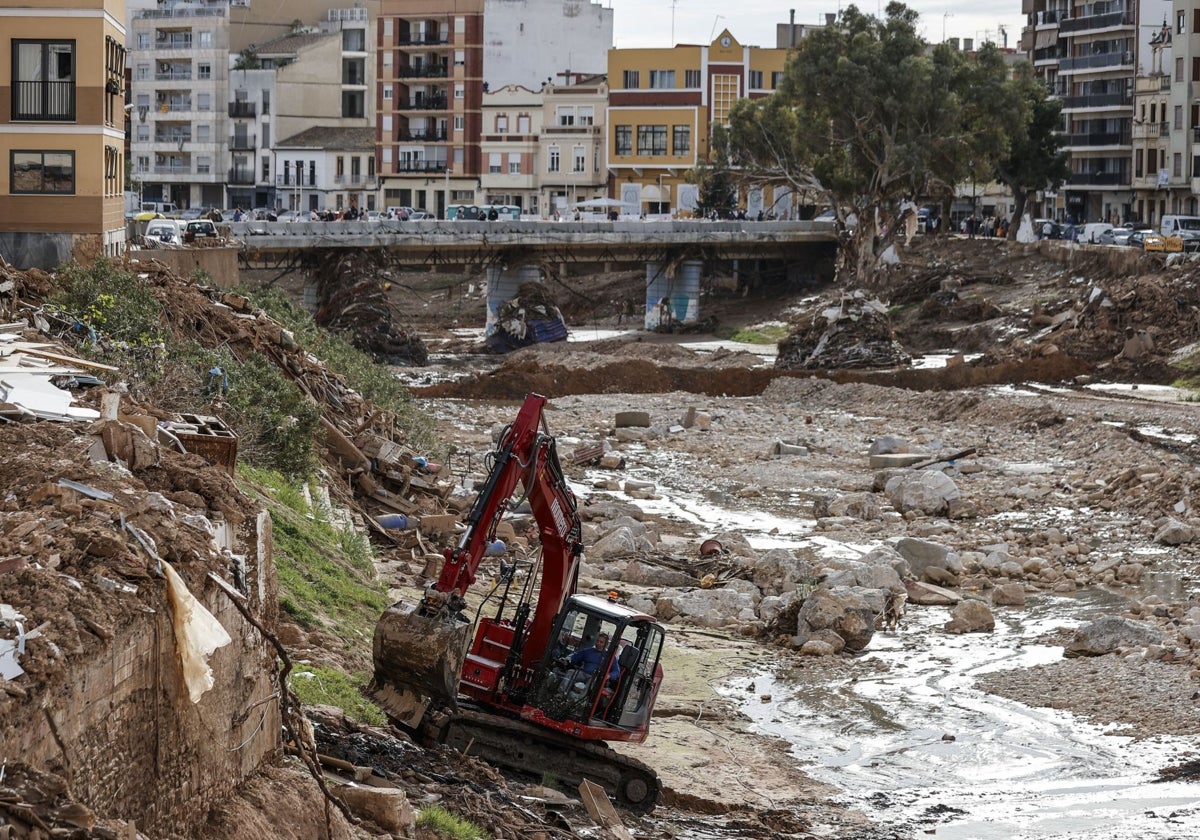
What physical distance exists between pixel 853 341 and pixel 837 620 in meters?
32.6

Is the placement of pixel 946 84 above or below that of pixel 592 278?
above

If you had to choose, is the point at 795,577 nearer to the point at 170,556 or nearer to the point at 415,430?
the point at 415,430

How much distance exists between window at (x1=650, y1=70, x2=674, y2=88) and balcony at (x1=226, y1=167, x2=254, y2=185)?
28604mm

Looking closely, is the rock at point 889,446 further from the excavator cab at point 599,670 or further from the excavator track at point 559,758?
the excavator track at point 559,758

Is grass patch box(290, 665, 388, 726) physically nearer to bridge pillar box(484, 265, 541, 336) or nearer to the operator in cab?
the operator in cab

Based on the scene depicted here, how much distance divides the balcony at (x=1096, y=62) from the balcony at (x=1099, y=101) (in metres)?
1.53

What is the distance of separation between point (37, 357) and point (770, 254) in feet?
206

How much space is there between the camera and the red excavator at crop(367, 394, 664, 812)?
14.8 metres

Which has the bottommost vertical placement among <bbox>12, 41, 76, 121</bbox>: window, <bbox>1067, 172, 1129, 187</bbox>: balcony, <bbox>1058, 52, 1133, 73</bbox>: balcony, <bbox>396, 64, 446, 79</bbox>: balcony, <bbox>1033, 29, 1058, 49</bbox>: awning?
<bbox>12, 41, 76, 121</bbox>: window

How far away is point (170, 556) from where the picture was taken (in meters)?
9.43

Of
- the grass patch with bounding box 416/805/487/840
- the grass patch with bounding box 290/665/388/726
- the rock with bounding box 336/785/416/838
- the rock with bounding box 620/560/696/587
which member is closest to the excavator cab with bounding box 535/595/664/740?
the grass patch with bounding box 290/665/388/726

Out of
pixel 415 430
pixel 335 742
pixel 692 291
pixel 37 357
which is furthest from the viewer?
pixel 692 291

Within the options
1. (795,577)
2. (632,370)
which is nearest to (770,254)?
(632,370)

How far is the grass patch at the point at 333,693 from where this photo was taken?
1388 cm
